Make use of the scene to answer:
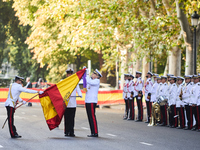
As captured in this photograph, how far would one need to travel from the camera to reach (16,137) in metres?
11.9

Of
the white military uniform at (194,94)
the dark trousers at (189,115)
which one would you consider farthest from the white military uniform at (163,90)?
the white military uniform at (194,94)

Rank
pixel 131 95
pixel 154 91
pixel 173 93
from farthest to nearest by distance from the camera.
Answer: pixel 131 95
pixel 154 91
pixel 173 93

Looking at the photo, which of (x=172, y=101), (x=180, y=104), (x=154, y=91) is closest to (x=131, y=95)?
(x=154, y=91)

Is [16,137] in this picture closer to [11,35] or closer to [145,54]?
[145,54]

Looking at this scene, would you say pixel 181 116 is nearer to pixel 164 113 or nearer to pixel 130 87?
pixel 164 113

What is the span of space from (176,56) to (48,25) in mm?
17271

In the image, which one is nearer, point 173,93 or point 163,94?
point 173,93

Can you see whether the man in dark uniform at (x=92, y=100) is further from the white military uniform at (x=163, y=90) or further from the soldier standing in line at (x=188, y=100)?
the white military uniform at (x=163, y=90)

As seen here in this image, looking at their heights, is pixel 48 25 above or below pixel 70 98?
above

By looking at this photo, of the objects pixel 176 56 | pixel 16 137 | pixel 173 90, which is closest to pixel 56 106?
pixel 16 137

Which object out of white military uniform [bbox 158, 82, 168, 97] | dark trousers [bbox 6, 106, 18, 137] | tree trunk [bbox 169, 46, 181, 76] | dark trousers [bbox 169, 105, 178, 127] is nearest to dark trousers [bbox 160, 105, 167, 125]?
dark trousers [bbox 169, 105, 178, 127]

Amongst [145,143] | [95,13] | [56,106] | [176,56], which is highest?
[95,13]

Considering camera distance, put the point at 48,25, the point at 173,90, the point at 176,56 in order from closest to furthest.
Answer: the point at 173,90 → the point at 176,56 → the point at 48,25

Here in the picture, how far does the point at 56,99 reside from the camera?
12.2 meters
